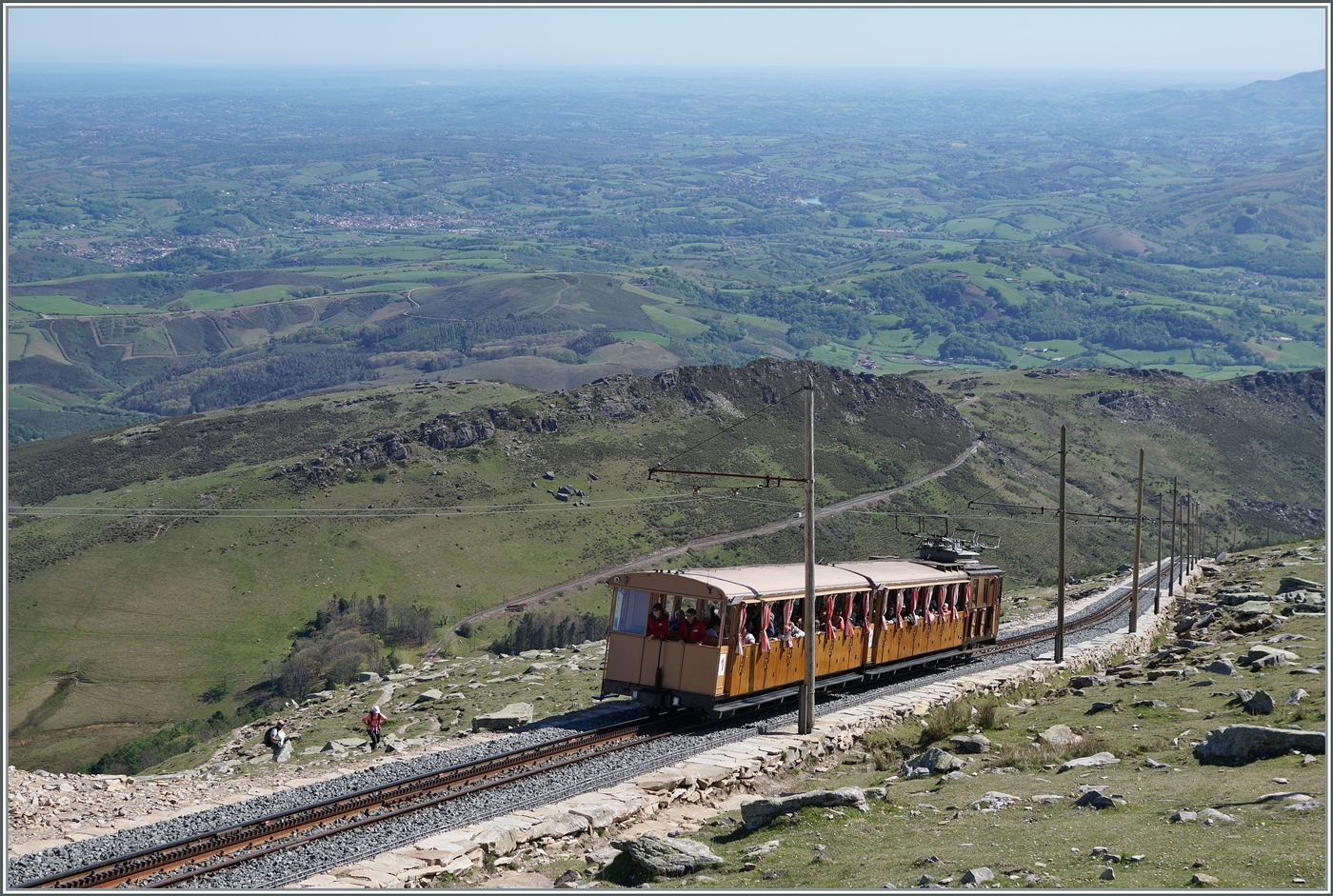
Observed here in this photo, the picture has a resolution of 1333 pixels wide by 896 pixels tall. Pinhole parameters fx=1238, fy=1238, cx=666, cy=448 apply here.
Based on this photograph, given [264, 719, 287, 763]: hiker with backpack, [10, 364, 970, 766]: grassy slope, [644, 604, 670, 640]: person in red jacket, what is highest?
[644, 604, 670, 640]: person in red jacket

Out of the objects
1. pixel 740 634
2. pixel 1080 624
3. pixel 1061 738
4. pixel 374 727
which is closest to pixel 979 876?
pixel 1061 738

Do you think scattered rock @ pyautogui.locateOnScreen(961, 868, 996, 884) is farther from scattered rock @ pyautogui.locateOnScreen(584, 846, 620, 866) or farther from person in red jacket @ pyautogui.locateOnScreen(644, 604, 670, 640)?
person in red jacket @ pyautogui.locateOnScreen(644, 604, 670, 640)

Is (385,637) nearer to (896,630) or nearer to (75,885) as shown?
(896,630)

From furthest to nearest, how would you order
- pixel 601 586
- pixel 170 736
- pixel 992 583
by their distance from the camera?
pixel 601 586 < pixel 170 736 < pixel 992 583

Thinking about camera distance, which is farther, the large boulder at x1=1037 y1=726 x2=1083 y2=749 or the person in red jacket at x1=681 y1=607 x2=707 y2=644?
the person in red jacket at x1=681 y1=607 x2=707 y2=644

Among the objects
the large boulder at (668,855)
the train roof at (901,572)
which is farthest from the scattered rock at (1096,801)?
the train roof at (901,572)

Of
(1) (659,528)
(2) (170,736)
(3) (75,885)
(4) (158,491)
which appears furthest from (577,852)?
(4) (158,491)

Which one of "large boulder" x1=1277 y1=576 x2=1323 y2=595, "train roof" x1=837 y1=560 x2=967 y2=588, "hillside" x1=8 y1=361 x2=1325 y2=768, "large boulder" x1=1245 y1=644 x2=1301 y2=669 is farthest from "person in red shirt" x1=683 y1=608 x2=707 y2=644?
"hillside" x1=8 y1=361 x2=1325 y2=768
